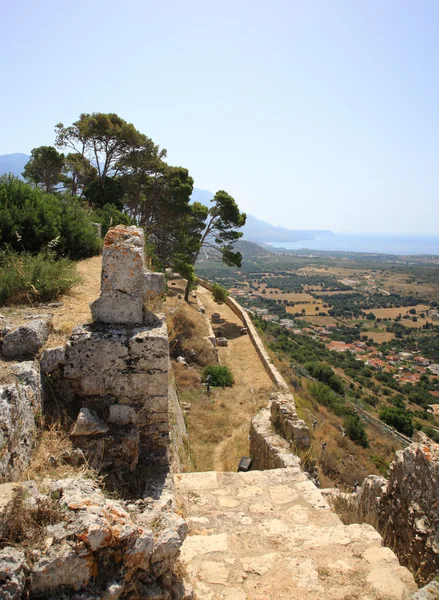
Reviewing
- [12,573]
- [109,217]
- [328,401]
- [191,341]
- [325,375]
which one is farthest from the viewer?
[325,375]

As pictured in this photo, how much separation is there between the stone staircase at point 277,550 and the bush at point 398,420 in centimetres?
2482

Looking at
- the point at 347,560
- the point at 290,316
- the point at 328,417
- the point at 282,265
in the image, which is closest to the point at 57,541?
the point at 347,560

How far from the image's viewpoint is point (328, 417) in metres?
18.1

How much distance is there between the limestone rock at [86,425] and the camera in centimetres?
377

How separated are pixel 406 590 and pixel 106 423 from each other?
3208 mm

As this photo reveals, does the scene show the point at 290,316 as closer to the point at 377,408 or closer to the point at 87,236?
the point at 377,408

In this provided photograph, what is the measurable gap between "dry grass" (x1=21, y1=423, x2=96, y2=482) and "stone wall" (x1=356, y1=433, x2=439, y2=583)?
366 centimetres

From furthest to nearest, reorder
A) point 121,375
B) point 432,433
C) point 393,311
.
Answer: point 393,311 < point 432,433 < point 121,375

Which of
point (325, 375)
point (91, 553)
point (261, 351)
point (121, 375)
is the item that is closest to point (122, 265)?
point (121, 375)

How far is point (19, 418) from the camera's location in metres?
3.35

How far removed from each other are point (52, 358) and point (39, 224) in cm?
533

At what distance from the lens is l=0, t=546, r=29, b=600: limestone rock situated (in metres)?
1.97

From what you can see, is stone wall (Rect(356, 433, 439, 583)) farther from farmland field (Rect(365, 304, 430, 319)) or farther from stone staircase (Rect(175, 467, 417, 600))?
farmland field (Rect(365, 304, 430, 319))

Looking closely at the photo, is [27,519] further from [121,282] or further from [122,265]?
[122,265]
